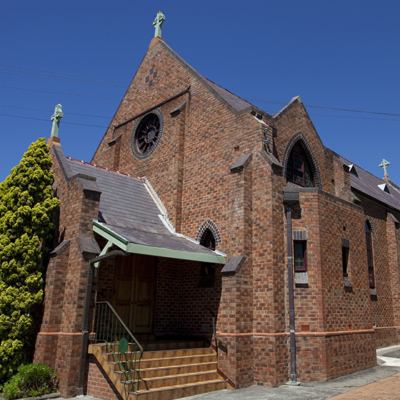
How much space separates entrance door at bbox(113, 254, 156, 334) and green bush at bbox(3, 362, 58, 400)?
2879 mm

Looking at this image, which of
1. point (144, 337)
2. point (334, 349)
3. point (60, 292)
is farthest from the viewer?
point (144, 337)

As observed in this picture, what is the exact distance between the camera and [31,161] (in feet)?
39.1

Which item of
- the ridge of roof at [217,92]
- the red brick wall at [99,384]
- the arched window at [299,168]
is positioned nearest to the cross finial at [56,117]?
the ridge of roof at [217,92]

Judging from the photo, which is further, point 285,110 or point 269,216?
point 285,110

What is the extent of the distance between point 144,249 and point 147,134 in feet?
29.1

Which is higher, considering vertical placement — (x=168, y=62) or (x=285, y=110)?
(x=168, y=62)

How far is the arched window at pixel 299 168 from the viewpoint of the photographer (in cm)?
1501

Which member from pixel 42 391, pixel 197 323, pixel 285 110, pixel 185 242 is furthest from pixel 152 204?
pixel 42 391

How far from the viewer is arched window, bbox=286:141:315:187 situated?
15.0 meters

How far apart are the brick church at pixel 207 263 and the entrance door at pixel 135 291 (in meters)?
0.04

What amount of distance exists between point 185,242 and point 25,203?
4837 mm

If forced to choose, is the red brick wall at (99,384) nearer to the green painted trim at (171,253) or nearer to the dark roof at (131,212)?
the green painted trim at (171,253)

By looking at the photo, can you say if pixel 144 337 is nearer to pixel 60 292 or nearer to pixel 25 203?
pixel 60 292

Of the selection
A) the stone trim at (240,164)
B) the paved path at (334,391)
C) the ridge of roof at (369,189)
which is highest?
the ridge of roof at (369,189)
